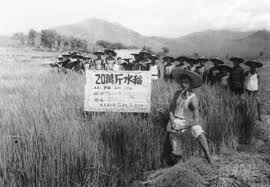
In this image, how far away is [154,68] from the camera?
9.08 meters

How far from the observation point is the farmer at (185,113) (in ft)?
12.4

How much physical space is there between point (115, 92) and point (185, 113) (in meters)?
1.19

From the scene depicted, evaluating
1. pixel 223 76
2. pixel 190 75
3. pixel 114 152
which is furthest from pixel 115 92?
pixel 223 76

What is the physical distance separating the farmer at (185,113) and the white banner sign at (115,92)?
777mm

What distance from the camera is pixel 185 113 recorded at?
391 cm

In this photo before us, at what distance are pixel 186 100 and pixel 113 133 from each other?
0.98 metres

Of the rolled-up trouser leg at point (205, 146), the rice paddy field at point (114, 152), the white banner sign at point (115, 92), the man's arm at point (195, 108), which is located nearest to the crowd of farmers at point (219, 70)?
the white banner sign at point (115, 92)

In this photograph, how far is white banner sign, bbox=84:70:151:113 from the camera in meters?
4.63

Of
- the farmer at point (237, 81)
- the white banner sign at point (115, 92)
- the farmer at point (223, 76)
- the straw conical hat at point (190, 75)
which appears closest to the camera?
the straw conical hat at point (190, 75)

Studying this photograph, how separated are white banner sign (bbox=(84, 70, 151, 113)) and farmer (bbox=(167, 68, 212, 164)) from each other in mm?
777

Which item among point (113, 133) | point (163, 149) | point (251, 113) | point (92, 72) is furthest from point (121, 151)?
point (251, 113)

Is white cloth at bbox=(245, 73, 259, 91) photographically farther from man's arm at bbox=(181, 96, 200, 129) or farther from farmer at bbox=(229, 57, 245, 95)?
man's arm at bbox=(181, 96, 200, 129)

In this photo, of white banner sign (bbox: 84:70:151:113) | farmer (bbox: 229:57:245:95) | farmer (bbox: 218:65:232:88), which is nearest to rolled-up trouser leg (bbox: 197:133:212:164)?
white banner sign (bbox: 84:70:151:113)

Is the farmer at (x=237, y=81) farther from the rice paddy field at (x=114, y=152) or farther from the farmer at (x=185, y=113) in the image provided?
the farmer at (x=185, y=113)
